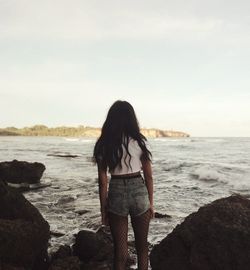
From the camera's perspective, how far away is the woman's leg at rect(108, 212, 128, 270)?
11.9 feet

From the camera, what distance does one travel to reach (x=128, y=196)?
11.6 ft

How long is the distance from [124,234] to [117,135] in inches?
39.5

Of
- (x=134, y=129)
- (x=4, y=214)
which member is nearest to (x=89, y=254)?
(x=4, y=214)

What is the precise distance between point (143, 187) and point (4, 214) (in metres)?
2.94

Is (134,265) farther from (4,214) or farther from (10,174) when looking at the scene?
(10,174)

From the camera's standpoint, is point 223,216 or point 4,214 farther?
point 4,214

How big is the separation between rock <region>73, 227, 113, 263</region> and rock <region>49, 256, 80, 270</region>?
469mm

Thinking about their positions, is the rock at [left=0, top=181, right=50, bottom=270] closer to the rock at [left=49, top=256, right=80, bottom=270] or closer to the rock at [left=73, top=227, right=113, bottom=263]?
the rock at [left=49, top=256, right=80, bottom=270]

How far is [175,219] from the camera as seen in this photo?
9023mm

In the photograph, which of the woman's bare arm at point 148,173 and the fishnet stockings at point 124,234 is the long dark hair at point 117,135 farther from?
the fishnet stockings at point 124,234

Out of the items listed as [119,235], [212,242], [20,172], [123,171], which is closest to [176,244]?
[212,242]

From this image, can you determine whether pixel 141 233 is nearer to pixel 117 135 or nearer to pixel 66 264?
pixel 117 135

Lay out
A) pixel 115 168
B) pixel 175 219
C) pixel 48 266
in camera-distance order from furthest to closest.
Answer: pixel 175 219 < pixel 48 266 < pixel 115 168

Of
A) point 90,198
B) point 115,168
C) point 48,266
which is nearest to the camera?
point 115,168
